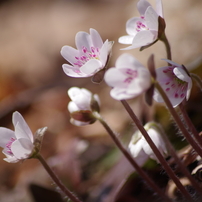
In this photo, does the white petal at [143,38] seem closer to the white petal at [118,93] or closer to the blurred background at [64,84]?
the white petal at [118,93]

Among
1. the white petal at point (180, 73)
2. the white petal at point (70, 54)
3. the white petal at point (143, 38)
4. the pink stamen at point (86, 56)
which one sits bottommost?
the white petal at point (180, 73)

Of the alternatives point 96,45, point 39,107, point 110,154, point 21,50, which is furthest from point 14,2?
point 96,45

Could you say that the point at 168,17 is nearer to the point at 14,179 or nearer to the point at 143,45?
the point at 14,179

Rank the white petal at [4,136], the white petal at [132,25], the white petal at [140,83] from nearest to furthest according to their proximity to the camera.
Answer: the white petal at [140,83], the white petal at [4,136], the white petal at [132,25]

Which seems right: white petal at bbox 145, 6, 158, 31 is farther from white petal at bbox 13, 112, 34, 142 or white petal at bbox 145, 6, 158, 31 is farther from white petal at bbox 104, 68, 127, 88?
white petal at bbox 13, 112, 34, 142

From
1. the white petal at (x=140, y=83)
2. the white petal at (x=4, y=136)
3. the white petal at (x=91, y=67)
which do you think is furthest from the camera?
the white petal at (x=4, y=136)

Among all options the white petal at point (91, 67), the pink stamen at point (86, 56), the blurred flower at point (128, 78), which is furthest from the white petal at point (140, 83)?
the pink stamen at point (86, 56)

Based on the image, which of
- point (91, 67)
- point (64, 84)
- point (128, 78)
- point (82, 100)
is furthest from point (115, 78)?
point (64, 84)
